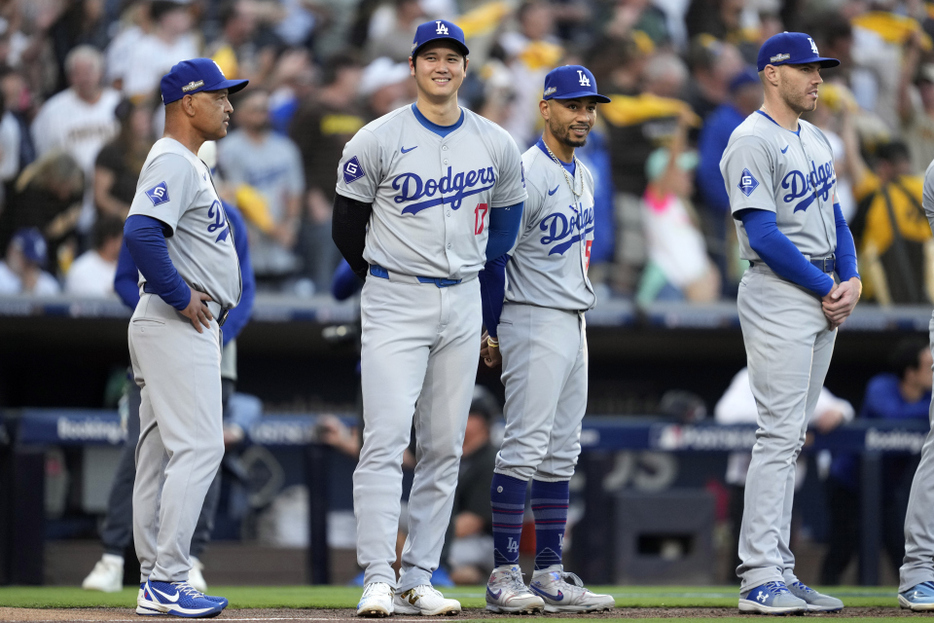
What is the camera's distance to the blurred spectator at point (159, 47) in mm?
8812

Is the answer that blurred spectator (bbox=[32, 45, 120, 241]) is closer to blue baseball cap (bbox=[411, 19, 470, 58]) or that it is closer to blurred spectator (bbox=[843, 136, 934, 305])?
blue baseball cap (bbox=[411, 19, 470, 58])

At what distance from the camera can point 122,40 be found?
896 centimetres

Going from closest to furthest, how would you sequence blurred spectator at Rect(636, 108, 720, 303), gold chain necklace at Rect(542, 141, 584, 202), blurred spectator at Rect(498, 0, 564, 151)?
gold chain necklace at Rect(542, 141, 584, 202)
blurred spectator at Rect(636, 108, 720, 303)
blurred spectator at Rect(498, 0, 564, 151)

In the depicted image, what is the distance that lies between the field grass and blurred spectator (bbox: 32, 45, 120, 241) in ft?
12.0

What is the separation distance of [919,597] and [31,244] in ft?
20.7

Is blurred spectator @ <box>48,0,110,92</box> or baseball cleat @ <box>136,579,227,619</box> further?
blurred spectator @ <box>48,0,110,92</box>

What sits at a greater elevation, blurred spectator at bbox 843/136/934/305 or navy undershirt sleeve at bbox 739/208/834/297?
blurred spectator at bbox 843/136/934/305

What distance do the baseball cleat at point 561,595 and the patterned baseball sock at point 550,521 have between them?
1.6 inches

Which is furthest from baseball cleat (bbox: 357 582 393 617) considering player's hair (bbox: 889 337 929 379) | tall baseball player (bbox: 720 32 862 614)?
player's hair (bbox: 889 337 929 379)

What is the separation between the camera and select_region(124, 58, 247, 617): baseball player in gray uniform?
12.0 ft

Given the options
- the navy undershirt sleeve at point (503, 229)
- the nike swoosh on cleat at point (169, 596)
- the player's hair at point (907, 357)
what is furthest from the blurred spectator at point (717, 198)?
the nike swoosh on cleat at point (169, 596)

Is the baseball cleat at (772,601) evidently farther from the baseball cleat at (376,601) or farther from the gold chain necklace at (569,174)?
the gold chain necklace at (569,174)

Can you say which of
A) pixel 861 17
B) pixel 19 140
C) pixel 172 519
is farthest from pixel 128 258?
pixel 861 17

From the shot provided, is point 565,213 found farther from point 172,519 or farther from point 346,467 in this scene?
point 346,467
